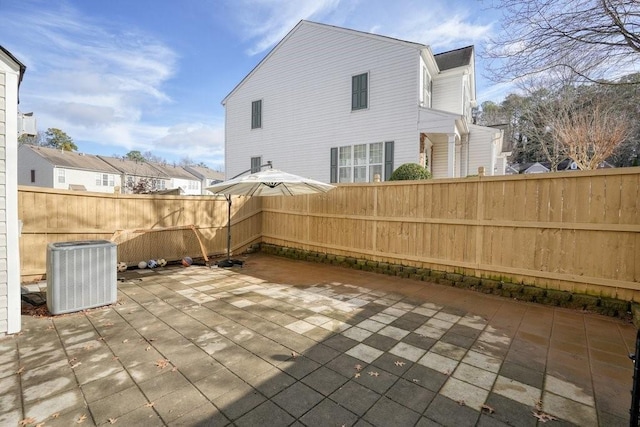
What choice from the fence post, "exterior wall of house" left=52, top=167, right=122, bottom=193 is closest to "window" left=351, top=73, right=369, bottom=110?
the fence post

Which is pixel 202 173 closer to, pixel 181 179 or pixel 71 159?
pixel 181 179

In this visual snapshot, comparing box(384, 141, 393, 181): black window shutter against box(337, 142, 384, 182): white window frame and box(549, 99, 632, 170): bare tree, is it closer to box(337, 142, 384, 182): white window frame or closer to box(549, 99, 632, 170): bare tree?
box(337, 142, 384, 182): white window frame

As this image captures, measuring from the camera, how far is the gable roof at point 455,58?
1192cm

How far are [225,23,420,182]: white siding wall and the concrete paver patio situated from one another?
7.09m

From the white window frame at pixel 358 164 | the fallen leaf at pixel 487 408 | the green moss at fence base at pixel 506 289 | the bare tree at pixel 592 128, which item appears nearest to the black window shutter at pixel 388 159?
the white window frame at pixel 358 164

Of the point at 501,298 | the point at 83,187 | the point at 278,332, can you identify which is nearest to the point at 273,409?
the point at 278,332

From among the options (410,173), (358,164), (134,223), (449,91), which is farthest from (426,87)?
(134,223)

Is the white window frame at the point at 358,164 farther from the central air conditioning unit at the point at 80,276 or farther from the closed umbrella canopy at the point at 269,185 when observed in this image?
the central air conditioning unit at the point at 80,276

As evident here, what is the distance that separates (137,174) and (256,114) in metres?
24.4

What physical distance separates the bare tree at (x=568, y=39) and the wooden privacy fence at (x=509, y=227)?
1825 millimetres

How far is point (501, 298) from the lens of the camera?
5.08 metres

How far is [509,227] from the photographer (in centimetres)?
509

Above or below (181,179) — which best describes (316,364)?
Answer: below

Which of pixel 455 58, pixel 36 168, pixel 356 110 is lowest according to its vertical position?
pixel 36 168
